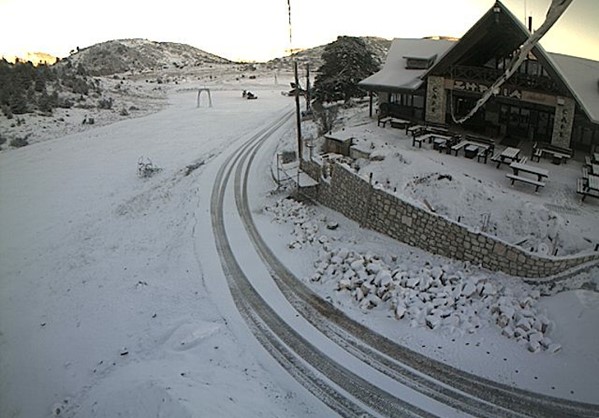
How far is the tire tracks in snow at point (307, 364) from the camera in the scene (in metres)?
10.6

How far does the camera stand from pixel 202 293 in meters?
15.8

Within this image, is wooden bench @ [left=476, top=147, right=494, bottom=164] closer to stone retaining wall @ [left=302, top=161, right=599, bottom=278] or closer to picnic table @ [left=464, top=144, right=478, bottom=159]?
picnic table @ [left=464, top=144, right=478, bottom=159]

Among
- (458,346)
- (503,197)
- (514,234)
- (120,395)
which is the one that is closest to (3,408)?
(120,395)

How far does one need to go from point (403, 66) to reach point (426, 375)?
23.4 metres

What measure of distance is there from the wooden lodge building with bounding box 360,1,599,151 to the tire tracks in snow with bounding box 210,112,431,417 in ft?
52.1

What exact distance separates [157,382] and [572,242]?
515 inches

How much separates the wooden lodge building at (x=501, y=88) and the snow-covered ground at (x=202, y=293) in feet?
10.1

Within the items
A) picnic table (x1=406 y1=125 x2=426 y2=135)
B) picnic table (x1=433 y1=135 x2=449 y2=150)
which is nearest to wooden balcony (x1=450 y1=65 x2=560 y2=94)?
picnic table (x1=406 y1=125 x2=426 y2=135)

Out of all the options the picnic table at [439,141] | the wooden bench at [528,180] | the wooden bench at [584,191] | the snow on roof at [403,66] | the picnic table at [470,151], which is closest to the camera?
the wooden bench at [584,191]

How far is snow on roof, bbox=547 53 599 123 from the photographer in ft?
66.3

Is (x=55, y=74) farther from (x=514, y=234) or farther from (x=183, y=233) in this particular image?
(x=514, y=234)

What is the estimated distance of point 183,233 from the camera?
67.9ft

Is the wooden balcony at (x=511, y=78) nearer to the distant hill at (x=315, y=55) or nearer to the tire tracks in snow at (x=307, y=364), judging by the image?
the tire tracks in snow at (x=307, y=364)

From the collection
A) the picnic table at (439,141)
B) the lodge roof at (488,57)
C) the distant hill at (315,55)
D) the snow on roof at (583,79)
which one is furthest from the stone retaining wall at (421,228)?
the distant hill at (315,55)
